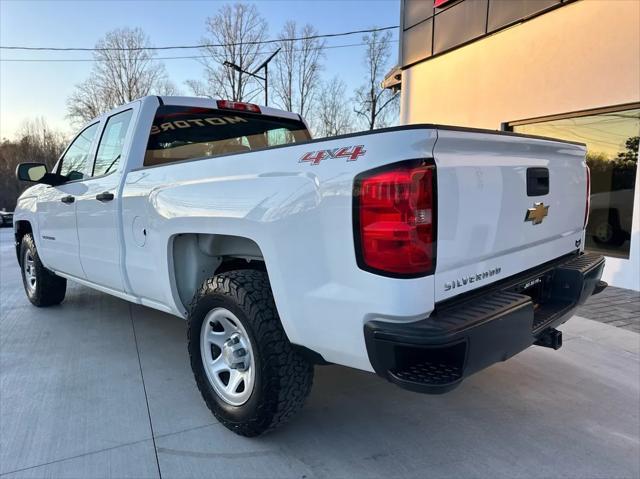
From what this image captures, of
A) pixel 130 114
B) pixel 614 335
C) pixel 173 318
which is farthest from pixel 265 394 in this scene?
pixel 614 335

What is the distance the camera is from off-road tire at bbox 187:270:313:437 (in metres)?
2.22

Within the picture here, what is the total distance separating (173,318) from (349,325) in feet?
11.1

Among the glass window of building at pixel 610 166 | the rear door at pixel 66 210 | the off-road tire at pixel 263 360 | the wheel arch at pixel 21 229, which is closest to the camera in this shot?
the off-road tire at pixel 263 360

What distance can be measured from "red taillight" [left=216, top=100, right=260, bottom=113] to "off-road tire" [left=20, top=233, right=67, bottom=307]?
2.72 metres

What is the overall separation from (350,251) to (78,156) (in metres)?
3.63

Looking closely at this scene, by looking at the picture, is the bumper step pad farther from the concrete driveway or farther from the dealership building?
the dealership building

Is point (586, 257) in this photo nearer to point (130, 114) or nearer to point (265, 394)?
point (265, 394)

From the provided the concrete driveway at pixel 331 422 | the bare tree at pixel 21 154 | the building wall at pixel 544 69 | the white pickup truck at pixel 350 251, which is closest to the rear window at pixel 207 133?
the white pickup truck at pixel 350 251

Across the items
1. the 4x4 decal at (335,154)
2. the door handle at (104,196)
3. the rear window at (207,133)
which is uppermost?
the rear window at (207,133)

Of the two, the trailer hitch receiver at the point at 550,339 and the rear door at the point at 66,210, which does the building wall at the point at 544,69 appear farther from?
the rear door at the point at 66,210

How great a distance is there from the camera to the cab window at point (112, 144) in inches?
140

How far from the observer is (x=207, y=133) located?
3783 mm

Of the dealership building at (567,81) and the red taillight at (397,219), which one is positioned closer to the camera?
the red taillight at (397,219)

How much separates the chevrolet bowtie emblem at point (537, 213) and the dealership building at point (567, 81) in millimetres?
4573
